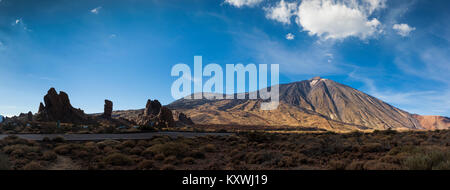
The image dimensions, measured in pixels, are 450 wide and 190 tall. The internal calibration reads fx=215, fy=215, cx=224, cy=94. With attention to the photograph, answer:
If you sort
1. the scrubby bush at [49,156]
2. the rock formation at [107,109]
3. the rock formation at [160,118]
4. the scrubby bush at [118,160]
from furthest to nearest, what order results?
the rock formation at [107,109]
the rock formation at [160,118]
the scrubby bush at [49,156]
the scrubby bush at [118,160]

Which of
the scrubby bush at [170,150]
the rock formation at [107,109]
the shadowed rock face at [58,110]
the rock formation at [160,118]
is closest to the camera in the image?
the scrubby bush at [170,150]

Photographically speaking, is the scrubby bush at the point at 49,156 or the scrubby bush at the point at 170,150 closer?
the scrubby bush at the point at 49,156

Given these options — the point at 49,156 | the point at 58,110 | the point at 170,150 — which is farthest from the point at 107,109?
the point at 170,150

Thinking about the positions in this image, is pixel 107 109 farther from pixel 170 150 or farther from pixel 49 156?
pixel 170 150

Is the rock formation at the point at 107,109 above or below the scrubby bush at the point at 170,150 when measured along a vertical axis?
above

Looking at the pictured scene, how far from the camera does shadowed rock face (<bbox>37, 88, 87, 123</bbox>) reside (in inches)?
2216

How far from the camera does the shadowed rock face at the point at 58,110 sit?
5628 centimetres

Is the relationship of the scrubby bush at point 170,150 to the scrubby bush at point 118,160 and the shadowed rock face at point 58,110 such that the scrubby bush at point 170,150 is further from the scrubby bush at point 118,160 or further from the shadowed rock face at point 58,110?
the shadowed rock face at point 58,110

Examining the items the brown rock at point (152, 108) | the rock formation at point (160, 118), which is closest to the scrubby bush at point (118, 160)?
the rock formation at point (160, 118)

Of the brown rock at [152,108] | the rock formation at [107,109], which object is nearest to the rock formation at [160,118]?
the brown rock at [152,108]

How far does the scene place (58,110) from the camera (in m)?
58.3
